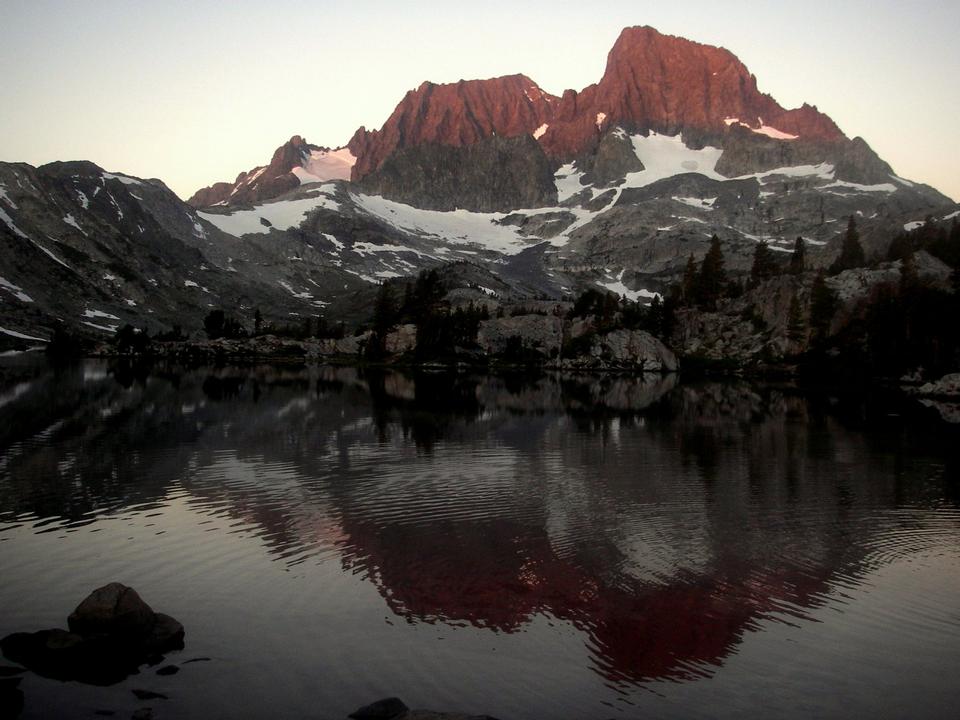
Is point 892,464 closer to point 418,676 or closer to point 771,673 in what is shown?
point 771,673

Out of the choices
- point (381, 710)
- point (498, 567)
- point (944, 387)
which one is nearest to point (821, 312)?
point (944, 387)

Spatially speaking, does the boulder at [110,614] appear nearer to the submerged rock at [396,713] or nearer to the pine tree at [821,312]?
the submerged rock at [396,713]

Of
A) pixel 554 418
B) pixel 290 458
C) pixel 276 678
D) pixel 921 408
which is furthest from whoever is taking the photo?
pixel 921 408

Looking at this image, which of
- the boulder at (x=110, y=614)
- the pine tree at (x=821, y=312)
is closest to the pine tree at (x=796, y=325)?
the pine tree at (x=821, y=312)

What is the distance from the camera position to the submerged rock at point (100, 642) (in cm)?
1866

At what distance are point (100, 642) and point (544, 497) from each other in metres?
26.1

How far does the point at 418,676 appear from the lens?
63.5ft

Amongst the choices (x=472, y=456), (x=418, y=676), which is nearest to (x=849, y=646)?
(x=418, y=676)

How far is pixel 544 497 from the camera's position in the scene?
41.7 meters

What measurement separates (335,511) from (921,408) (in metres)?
94.4

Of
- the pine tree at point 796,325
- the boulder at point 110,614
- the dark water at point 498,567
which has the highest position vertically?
the pine tree at point 796,325

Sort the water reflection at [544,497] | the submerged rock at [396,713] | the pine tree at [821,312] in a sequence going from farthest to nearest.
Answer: the pine tree at [821,312], the water reflection at [544,497], the submerged rock at [396,713]

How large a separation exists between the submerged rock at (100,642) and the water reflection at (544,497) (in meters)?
7.52

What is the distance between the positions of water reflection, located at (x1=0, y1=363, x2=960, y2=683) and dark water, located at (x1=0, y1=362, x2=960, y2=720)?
0.18 m
